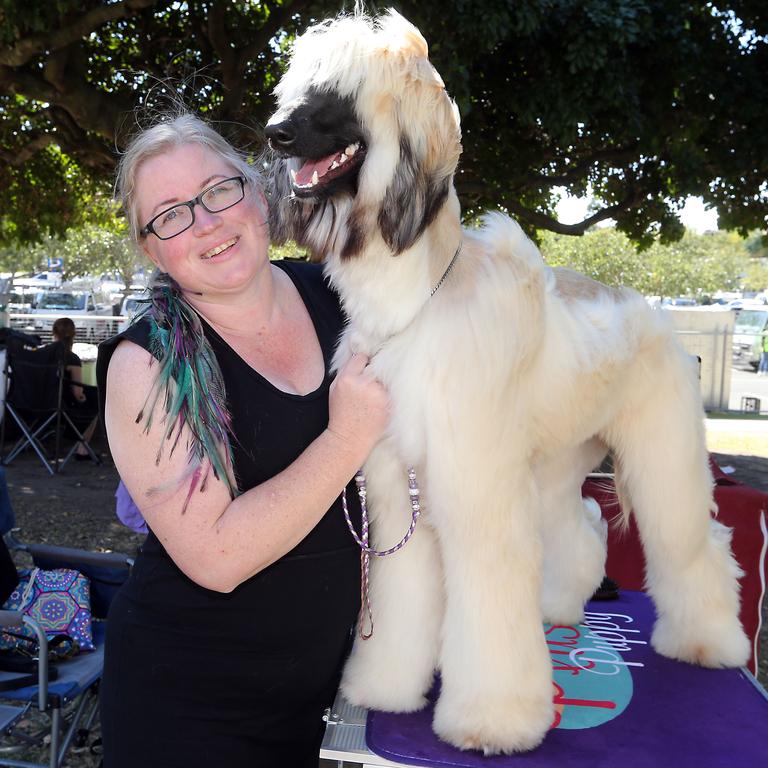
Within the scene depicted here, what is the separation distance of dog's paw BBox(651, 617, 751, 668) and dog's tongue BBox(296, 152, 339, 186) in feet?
4.11

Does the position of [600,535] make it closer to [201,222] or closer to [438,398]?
[438,398]

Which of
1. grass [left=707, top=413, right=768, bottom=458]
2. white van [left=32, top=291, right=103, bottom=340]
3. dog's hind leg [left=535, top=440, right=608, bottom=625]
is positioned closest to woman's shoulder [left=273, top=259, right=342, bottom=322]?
dog's hind leg [left=535, top=440, right=608, bottom=625]

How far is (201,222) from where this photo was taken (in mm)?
1335

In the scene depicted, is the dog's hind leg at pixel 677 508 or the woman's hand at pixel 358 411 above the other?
the woman's hand at pixel 358 411

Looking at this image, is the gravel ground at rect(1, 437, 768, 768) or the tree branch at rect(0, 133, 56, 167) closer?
the gravel ground at rect(1, 437, 768, 768)

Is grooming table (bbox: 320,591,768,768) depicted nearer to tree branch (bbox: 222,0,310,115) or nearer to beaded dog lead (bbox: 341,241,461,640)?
beaded dog lead (bbox: 341,241,461,640)

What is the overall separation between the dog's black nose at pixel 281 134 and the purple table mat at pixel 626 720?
41.2 inches

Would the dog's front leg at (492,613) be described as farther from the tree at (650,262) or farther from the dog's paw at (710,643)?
the tree at (650,262)

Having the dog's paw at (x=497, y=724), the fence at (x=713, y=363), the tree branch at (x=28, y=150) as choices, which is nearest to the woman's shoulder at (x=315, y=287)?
the dog's paw at (x=497, y=724)

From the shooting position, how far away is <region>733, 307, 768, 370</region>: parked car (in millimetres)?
18906

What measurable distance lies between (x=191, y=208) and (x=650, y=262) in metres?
30.5

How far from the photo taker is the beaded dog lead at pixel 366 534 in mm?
1412

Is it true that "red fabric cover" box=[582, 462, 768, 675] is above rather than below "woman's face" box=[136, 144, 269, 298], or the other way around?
below

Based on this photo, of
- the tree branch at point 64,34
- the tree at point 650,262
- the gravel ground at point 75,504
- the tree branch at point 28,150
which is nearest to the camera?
the tree branch at point 64,34
